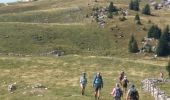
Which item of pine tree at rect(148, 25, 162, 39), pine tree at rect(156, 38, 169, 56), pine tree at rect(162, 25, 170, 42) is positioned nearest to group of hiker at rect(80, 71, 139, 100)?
pine tree at rect(156, 38, 169, 56)

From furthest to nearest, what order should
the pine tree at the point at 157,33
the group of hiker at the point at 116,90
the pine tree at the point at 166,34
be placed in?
the pine tree at the point at 157,33 → the pine tree at the point at 166,34 → the group of hiker at the point at 116,90

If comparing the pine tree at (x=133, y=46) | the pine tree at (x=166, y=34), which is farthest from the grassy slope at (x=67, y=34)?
the pine tree at (x=166, y=34)

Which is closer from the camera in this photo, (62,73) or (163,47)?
(62,73)

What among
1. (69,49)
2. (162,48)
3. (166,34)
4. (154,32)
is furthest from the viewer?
(154,32)

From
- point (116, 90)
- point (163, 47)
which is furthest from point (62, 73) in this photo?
point (163, 47)

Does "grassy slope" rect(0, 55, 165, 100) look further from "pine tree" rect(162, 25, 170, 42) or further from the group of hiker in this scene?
"pine tree" rect(162, 25, 170, 42)

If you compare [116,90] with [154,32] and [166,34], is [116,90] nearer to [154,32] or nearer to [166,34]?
[166,34]

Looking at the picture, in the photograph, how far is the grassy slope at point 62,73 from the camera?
53250 millimetres

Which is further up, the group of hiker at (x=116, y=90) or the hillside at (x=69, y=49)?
the group of hiker at (x=116, y=90)

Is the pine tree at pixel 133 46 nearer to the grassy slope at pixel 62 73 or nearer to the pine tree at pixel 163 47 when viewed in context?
the pine tree at pixel 163 47

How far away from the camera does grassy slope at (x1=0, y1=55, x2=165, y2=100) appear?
53.2 m

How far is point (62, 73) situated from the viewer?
246 ft

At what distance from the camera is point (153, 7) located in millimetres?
170750

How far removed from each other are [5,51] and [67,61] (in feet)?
86.2
